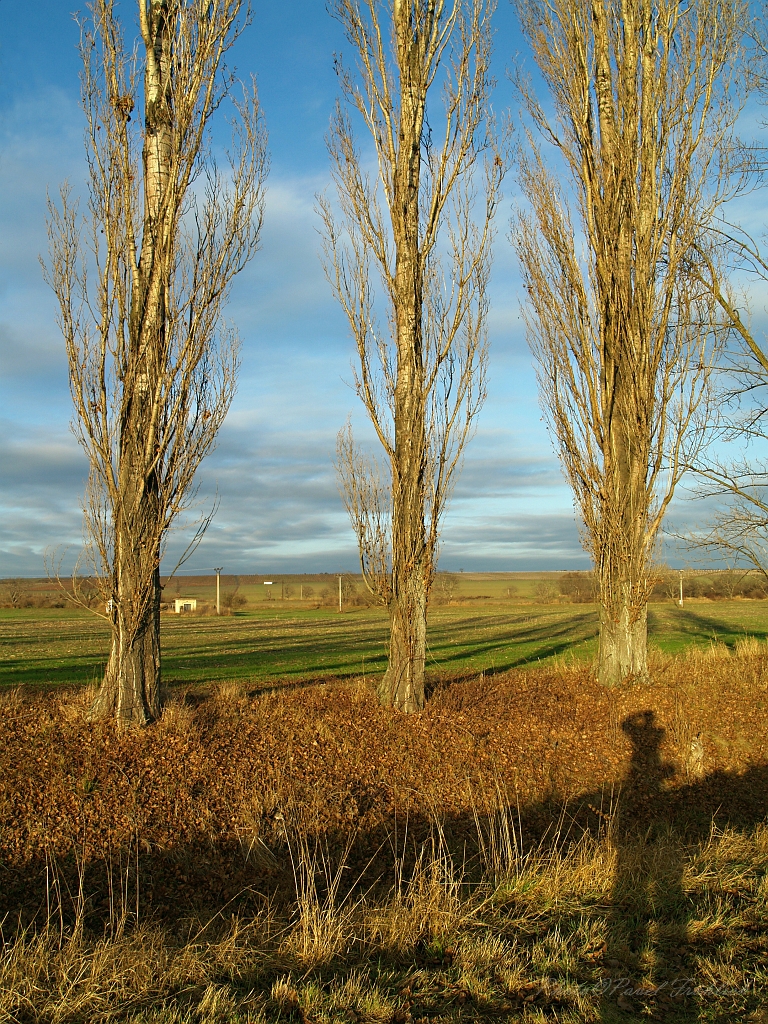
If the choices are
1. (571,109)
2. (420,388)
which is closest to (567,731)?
(420,388)

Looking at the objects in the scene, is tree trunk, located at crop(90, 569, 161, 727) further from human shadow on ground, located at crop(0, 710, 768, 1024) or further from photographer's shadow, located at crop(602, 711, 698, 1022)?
photographer's shadow, located at crop(602, 711, 698, 1022)

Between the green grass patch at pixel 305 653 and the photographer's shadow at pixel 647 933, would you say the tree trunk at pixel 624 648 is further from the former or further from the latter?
the photographer's shadow at pixel 647 933

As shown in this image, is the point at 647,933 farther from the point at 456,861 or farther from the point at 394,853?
the point at 456,861

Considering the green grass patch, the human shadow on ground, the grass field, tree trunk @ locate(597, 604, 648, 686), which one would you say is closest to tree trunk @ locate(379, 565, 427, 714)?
the grass field

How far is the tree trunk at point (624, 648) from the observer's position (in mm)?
10945

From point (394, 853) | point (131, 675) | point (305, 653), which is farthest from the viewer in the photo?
point (305, 653)

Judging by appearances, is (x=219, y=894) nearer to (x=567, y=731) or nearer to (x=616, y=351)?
(x=567, y=731)

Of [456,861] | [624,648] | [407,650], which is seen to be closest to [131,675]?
[407,650]

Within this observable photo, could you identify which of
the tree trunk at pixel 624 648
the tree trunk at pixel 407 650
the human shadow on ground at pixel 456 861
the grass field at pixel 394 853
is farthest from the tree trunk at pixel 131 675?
the tree trunk at pixel 624 648

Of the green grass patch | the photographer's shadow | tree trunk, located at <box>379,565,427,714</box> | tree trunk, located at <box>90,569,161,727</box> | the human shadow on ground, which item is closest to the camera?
the photographer's shadow

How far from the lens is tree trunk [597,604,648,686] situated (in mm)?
10945

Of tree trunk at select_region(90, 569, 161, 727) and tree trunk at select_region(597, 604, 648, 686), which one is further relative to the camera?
tree trunk at select_region(597, 604, 648, 686)

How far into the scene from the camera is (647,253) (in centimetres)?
1153

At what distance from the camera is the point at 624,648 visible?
11.0 metres
